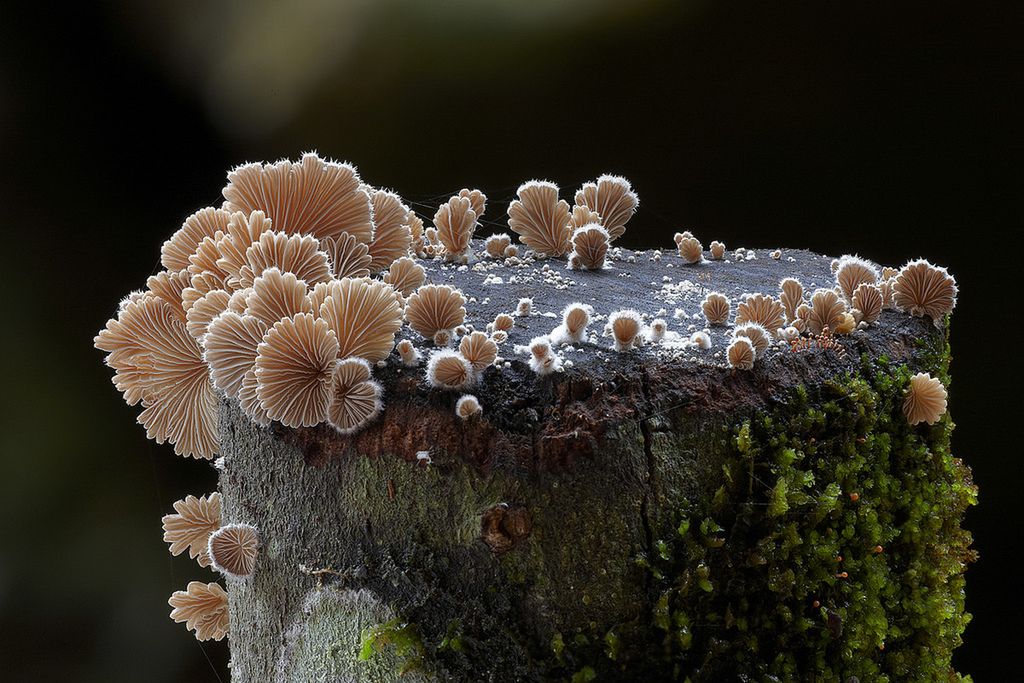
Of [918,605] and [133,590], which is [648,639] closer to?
[918,605]

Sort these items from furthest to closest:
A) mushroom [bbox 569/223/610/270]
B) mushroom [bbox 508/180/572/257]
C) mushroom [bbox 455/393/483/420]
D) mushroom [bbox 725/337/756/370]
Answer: mushroom [bbox 508/180/572/257] < mushroom [bbox 569/223/610/270] < mushroom [bbox 725/337/756/370] < mushroom [bbox 455/393/483/420]

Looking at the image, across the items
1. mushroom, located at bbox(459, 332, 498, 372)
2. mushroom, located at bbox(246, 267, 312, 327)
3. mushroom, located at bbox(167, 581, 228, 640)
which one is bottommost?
mushroom, located at bbox(167, 581, 228, 640)

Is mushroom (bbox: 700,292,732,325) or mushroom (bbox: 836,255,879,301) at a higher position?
mushroom (bbox: 836,255,879,301)

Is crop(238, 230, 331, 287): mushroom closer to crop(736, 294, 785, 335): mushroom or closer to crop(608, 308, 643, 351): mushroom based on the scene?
crop(608, 308, 643, 351): mushroom

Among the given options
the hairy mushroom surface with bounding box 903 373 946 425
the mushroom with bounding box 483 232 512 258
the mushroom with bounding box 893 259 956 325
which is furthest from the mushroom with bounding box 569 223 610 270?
the hairy mushroom surface with bounding box 903 373 946 425

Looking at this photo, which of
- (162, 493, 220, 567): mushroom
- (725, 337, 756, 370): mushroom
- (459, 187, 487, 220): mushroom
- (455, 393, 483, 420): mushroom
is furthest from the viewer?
(459, 187, 487, 220): mushroom

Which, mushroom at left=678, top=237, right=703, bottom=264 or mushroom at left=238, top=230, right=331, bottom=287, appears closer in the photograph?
mushroom at left=238, top=230, right=331, bottom=287

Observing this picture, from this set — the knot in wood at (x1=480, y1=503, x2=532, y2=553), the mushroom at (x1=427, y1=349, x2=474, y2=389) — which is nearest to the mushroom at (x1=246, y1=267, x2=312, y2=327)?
the mushroom at (x1=427, y1=349, x2=474, y2=389)

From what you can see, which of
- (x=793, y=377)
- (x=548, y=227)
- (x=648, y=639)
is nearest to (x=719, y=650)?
(x=648, y=639)

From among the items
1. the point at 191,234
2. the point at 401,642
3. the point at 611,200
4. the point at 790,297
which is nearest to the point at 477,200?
the point at 611,200

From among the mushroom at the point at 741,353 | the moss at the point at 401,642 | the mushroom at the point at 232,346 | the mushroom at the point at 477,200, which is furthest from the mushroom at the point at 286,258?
the mushroom at the point at 477,200
